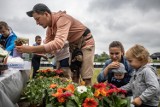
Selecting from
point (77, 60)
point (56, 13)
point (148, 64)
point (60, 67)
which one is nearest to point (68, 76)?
point (60, 67)

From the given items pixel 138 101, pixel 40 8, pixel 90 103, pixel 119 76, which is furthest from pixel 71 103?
pixel 40 8

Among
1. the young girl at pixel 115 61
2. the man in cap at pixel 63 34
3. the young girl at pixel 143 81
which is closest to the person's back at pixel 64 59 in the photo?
the man in cap at pixel 63 34

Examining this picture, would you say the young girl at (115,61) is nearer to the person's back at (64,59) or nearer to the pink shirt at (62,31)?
the pink shirt at (62,31)

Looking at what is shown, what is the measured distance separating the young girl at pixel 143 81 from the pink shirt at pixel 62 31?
1.10 m

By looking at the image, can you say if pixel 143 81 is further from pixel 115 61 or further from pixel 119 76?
pixel 115 61

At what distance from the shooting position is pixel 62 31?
4.20 metres

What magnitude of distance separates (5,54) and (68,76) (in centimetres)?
222

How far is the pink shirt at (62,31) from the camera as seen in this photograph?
13.5ft

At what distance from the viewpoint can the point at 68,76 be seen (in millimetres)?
5227

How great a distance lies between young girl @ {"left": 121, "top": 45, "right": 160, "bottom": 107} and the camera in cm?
312

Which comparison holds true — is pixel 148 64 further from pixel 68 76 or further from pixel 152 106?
pixel 68 76

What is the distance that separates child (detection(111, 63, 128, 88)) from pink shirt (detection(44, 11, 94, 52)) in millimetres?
808

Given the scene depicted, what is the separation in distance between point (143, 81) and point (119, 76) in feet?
2.52

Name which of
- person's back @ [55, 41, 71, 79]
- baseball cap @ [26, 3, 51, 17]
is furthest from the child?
baseball cap @ [26, 3, 51, 17]
